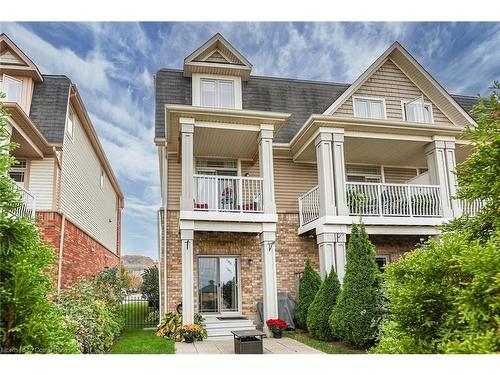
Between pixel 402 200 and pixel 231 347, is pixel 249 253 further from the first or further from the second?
pixel 402 200

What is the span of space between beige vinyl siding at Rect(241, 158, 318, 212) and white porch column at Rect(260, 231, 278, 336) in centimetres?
187

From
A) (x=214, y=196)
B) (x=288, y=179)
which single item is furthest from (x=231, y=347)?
(x=288, y=179)

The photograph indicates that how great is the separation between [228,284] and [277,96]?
4.77 meters

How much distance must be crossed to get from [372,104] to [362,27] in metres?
5.01

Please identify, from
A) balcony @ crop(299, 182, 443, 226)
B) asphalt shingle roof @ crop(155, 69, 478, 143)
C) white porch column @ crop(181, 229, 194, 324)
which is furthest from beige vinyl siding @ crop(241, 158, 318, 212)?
white porch column @ crop(181, 229, 194, 324)

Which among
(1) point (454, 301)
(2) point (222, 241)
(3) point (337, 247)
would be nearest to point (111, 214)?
(2) point (222, 241)

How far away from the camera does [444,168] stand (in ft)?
29.8

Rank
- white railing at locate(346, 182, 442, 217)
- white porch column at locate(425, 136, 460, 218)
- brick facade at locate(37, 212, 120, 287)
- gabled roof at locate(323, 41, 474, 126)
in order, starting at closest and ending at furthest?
brick facade at locate(37, 212, 120, 287) < white railing at locate(346, 182, 442, 217) < white porch column at locate(425, 136, 460, 218) < gabled roof at locate(323, 41, 474, 126)

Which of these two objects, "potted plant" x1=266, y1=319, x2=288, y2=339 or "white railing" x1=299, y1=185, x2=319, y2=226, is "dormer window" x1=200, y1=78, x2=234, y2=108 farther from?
"potted plant" x1=266, y1=319, x2=288, y2=339

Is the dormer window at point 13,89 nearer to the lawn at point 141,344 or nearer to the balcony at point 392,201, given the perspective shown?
the lawn at point 141,344

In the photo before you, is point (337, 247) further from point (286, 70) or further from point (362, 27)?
point (362, 27)

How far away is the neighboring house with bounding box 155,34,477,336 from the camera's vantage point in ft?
27.1
